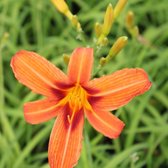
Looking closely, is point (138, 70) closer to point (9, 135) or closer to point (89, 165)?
point (89, 165)

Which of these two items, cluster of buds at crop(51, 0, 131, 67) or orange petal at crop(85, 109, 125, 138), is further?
cluster of buds at crop(51, 0, 131, 67)

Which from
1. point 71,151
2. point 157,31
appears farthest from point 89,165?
point 157,31

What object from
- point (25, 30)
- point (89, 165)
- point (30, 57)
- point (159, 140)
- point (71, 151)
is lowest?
point (159, 140)

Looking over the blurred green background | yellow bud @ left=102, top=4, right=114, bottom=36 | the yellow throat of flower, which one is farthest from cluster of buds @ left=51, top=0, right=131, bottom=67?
the blurred green background

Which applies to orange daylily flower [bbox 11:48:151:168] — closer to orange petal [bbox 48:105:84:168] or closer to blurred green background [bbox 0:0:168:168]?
orange petal [bbox 48:105:84:168]

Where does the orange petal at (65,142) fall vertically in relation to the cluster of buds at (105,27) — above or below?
below

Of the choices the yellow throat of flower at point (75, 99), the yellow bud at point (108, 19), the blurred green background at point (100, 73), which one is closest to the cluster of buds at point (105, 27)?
the yellow bud at point (108, 19)

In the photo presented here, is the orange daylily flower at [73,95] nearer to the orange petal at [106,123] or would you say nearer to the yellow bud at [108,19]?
the orange petal at [106,123]
